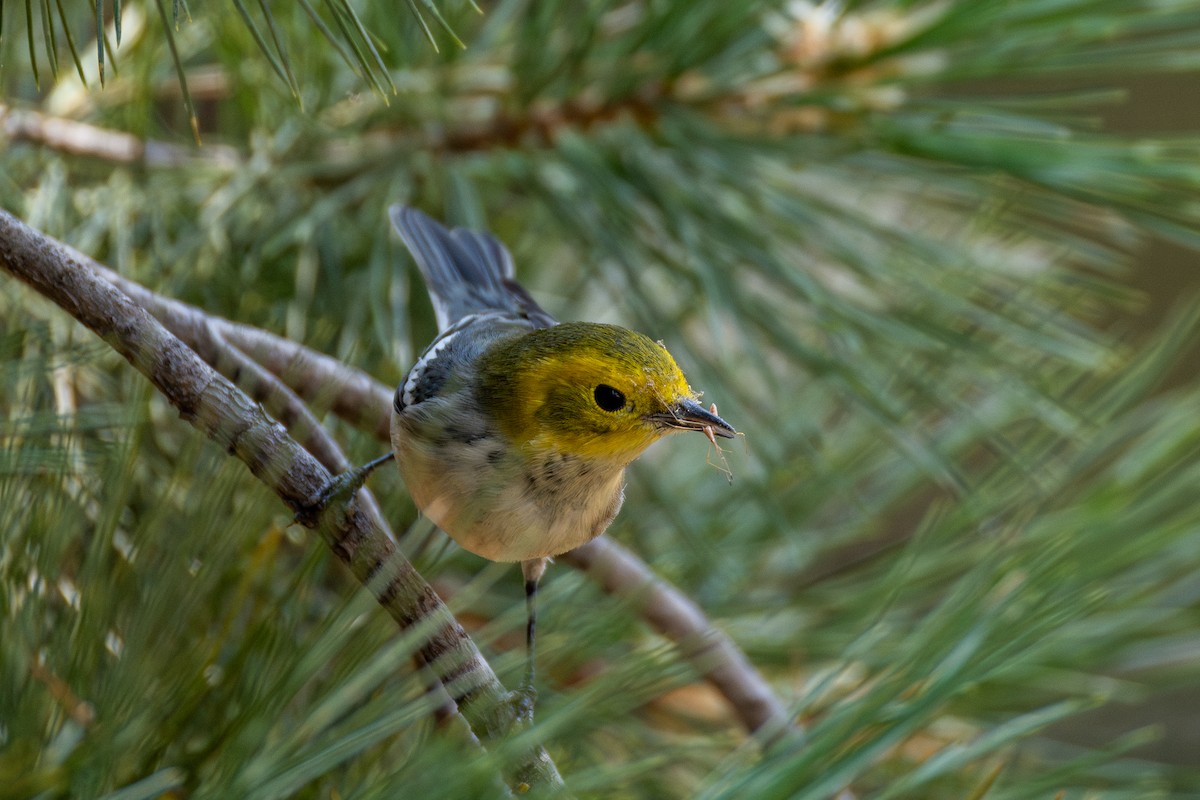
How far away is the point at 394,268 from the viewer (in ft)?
4.22

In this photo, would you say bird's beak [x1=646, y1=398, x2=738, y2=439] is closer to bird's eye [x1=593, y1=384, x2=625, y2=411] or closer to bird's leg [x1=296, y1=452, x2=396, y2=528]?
bird's eye [x1=593, y1=384, x2=625, y2=411]

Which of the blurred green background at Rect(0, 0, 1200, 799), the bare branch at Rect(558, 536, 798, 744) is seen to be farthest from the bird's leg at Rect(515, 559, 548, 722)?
the bare branch at Rect(558, 536, 798, 744)

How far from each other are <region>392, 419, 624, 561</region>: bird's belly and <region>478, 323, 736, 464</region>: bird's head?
3 cm

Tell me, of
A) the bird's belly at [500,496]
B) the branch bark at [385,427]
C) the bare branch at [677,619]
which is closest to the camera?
the branch bark at [385,427]

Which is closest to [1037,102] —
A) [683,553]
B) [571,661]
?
[683,553]

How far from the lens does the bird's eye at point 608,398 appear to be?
103 centimetres

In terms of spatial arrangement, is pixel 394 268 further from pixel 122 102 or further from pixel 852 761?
pixel 852 761

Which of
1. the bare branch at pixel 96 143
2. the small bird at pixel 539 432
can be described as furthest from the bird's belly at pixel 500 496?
the bare branch at pixel 96 143

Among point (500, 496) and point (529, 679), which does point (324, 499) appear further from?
point (500, 496)

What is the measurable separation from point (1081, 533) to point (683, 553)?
0.73 meters

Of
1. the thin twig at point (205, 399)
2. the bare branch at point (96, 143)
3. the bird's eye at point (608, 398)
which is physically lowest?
the bird's eye at point (608, 398)

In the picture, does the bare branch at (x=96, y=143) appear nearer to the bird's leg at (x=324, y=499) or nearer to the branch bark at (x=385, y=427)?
the branch bark at (x=385, y=427)

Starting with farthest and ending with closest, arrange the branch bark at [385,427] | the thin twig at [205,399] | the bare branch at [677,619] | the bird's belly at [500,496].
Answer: the bare branch at [677,619] → the bird's belly at [500,496] → the branch bark at [385,427] → the thin twig at [205,399]

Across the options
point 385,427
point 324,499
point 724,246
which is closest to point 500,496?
point 385,427
